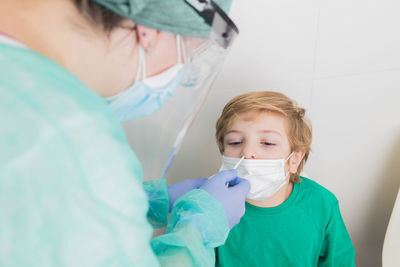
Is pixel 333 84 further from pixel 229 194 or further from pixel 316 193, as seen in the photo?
pixel 229 194

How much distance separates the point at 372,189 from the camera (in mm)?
1673

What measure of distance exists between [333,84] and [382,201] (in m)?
0.74

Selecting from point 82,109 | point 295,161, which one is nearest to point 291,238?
point 295,161

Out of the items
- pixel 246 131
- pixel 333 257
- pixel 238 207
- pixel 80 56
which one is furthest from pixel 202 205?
pixel 333 257

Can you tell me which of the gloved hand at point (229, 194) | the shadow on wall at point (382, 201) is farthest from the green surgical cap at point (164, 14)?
the shadow on wall at point (382, 201)

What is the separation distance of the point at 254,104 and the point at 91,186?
0.88 m

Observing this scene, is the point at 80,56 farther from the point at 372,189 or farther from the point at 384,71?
the point at 372,189

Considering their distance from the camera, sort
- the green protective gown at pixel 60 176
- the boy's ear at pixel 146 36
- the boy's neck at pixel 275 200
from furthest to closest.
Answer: the boy's neck at pixel 275 200
the boy's ear at pixel 146 36
the green protective gown at pixel 60 176

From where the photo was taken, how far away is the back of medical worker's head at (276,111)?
4.09 ft

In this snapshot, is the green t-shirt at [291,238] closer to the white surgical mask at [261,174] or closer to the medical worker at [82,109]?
the white surgical mask at [261,174]

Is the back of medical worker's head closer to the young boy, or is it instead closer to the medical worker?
the young boy

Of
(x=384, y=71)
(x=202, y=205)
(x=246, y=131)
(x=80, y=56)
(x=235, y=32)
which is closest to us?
(x=80, y=56)

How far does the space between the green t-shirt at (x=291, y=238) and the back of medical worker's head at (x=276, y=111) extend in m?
0.16

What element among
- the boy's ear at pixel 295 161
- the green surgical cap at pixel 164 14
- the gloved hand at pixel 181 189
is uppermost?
the green surgical cap at pixel 164 14
